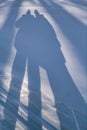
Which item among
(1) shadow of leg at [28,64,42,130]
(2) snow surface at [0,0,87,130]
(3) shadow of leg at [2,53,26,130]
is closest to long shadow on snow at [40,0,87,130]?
(2) snow surface at [0,0,87,130]

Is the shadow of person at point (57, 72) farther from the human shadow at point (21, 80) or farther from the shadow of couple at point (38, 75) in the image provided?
the human shadow at point (21, 80)

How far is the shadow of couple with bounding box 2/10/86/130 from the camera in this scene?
24.9 ft

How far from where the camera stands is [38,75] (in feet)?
31.4

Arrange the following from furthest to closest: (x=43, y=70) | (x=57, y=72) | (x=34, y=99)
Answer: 1. (x=43, y=70)
2. (x=57, y=72)
3. (x=34, y=99)

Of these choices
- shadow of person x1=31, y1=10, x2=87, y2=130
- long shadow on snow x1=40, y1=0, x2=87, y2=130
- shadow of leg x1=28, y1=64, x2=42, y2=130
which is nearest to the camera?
shadow of leg x1=28, y1=64, x2=42, y2=130

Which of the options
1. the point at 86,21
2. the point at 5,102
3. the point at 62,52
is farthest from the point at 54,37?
the point at 5,102

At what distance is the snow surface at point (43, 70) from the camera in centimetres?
757

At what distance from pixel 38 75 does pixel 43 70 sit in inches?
13.0

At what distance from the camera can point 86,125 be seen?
24.0ft

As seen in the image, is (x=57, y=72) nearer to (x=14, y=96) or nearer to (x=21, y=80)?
(x=21, y=80)

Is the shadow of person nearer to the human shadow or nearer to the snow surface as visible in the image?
the snow surface

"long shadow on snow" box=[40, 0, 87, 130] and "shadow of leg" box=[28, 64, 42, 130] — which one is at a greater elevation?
"shadow of leg" box=[28, 64, 42, 130]

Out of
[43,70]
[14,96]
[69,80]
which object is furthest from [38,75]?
[14,96]

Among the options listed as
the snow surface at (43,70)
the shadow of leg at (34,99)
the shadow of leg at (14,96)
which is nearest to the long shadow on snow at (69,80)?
the snow surface at (43,70)
